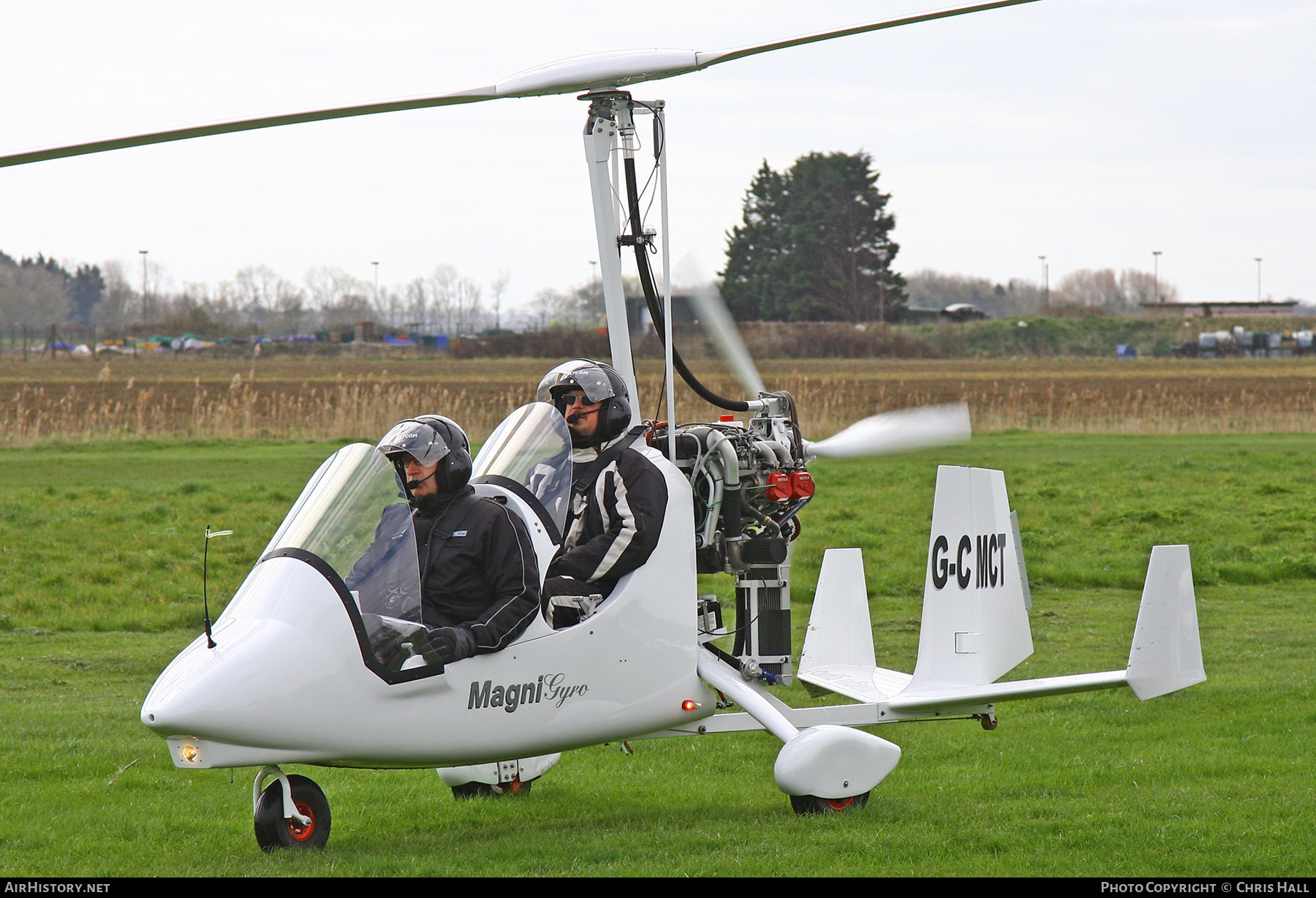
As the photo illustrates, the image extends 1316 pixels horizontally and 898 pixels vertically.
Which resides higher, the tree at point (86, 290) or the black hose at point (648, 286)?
the tree at point (86, 290)

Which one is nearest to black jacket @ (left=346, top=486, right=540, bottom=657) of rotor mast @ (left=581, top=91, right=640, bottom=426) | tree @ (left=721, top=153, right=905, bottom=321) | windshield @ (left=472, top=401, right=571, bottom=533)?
windshield @ (left=472, top=401, right=571, bottom=533)

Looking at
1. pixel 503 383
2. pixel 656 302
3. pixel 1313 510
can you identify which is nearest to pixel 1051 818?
pixel 656 302

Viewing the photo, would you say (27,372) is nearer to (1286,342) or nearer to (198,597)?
(198,597)

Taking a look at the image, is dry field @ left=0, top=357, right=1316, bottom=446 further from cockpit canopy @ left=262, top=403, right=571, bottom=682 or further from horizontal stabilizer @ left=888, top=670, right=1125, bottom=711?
cockpit canopy @ left=262, top=403, right=571, bottom=682

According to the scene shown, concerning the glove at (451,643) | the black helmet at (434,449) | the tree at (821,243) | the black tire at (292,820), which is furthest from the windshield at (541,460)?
the tree at (821,243)

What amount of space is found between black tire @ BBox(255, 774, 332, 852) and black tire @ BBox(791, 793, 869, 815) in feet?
6.75

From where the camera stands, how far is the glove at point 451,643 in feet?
17.1

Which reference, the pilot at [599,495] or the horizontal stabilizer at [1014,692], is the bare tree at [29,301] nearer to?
the pilot at [599,495]

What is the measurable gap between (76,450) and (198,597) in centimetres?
1112

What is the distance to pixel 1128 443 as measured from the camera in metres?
23.6

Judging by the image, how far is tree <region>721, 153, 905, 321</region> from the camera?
61188 millimetres

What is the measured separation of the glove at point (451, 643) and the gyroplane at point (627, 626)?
0.07 metres

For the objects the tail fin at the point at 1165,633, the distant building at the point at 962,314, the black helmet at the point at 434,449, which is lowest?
the tail fin at the point at 1165,633
